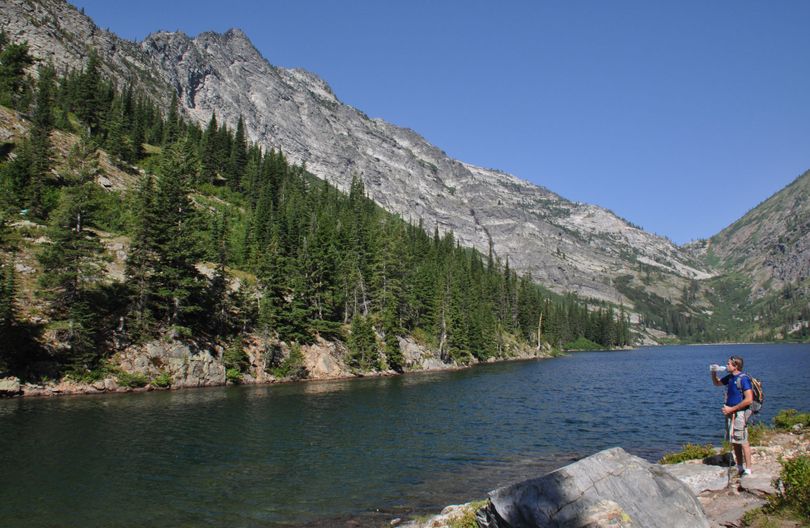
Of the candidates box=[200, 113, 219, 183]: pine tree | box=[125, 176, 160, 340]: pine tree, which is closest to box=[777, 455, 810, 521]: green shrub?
box=[125, 176, 160, 340]: pine tree

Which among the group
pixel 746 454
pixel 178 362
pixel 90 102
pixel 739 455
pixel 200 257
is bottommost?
pixel 178 362

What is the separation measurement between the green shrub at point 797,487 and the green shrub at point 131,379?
5470cm

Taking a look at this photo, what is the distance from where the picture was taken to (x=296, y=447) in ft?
93.1

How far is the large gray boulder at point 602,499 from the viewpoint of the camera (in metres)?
9.70

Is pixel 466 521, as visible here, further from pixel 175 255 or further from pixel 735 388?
pixel 175 255

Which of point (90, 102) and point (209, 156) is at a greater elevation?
point (90, 102)

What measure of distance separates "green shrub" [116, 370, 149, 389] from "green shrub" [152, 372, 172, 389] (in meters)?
0.89

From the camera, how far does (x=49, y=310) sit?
50344mm

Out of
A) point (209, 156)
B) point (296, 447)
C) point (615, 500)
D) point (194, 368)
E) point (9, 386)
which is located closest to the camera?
point (615, 500)

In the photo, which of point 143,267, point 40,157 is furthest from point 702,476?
point 40,157

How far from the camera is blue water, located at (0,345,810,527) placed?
18.7m

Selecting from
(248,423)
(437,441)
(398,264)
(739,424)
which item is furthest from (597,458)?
(398,264)

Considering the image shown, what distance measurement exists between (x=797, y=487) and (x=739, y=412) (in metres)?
3.97

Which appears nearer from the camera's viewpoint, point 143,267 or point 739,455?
point 739,455
